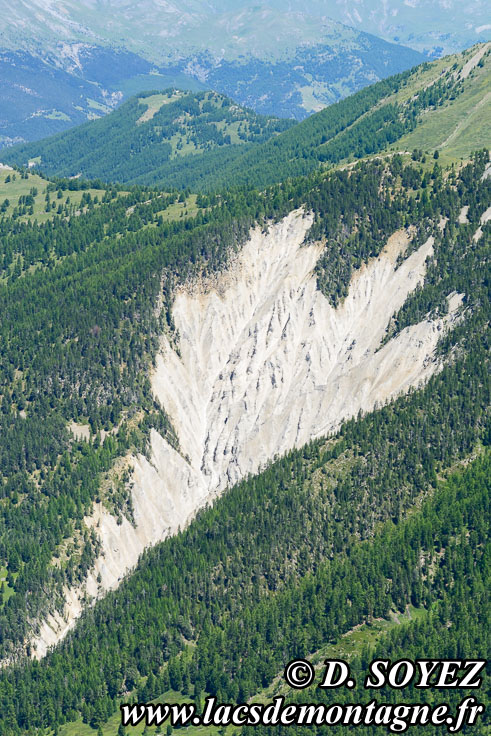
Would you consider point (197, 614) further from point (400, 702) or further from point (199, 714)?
point (400, 702)

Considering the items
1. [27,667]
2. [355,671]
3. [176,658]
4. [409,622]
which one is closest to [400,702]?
[355,671]

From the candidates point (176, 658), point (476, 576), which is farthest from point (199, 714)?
point (476, 576)

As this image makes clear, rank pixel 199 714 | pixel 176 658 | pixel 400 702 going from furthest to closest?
pixel 176 658 → pixel 199 714 → pixel 400 702

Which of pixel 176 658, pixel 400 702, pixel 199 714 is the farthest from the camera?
pixel 176 658

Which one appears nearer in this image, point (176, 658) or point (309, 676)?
point (309, 676)

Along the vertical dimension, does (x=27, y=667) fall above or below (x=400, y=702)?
above

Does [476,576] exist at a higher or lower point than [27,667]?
lower

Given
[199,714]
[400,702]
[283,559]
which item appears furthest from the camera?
[283,559]

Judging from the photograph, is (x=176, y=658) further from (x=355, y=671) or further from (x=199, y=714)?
(x=355, y=671)

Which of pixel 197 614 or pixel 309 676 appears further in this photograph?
pixel 197 614
